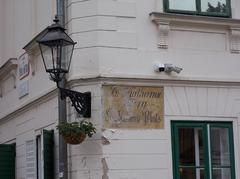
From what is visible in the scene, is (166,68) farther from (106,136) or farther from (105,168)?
(105,168)

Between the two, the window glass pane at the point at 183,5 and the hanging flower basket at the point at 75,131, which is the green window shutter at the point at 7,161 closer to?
the hanging flower basket at the point at 75,131

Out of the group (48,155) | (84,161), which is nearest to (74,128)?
(84,161)

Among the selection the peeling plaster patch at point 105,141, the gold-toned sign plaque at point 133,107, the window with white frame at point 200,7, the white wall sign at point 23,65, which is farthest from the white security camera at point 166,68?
the white wall sign at point 23,65

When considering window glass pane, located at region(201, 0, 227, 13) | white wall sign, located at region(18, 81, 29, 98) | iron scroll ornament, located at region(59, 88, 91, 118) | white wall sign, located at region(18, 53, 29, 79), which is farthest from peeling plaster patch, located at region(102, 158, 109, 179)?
white wall sign, located at region(18, 53, 29, 79)

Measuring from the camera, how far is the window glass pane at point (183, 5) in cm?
1150

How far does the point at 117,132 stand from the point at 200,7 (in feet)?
9.06

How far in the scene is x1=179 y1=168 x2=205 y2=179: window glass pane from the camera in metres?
11.1

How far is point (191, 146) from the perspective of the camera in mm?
11320

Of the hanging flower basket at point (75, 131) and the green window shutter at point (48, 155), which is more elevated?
the hanging flower basket at point (75, 131)

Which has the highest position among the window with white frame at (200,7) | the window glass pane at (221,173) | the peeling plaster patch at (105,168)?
the window with white frame at (200,7)

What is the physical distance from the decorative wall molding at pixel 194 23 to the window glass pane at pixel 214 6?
30 centimetres

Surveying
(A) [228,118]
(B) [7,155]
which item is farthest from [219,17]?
(B) [7,155]

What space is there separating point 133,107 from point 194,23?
1881 millimetres

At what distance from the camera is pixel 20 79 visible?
14039 mm
